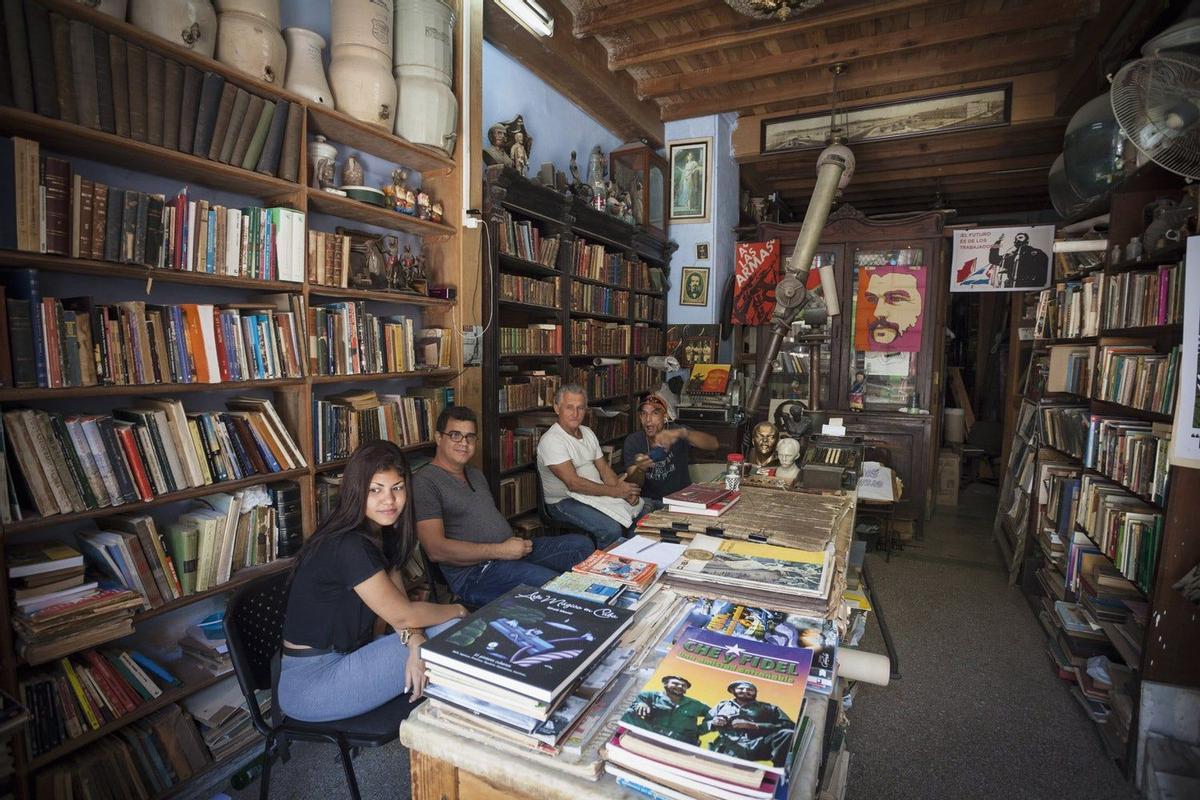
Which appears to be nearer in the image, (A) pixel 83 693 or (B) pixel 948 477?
(A) pixel 83 693

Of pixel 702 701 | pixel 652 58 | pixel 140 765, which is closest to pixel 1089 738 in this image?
pixel 702 701

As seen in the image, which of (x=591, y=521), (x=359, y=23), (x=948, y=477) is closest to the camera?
(x=359, y=23)

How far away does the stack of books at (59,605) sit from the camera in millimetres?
1574

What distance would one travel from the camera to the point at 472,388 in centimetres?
313

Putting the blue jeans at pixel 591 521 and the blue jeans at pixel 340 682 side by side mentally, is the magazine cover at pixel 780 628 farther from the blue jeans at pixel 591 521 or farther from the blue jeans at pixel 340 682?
the blue jeans at pixel 591 521

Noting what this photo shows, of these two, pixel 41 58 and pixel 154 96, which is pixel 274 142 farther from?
pixel 41 58

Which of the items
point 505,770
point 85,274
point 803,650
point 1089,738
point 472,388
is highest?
point 85,274

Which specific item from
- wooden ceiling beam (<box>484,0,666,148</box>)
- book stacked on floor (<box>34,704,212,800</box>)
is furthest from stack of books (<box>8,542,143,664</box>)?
wooden ceiling beam (<box>484,0,666,148</box>)

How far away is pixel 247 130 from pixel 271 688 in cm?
182

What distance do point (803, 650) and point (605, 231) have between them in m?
3.80

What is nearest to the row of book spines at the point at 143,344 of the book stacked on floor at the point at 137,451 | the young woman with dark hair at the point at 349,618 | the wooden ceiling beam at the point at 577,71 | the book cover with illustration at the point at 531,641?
the book stacked on floor at the point at 137,451

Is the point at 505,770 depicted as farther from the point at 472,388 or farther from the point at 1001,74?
the point at 1001,74

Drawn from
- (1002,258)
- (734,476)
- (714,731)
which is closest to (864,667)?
(714,731)

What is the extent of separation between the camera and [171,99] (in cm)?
187
